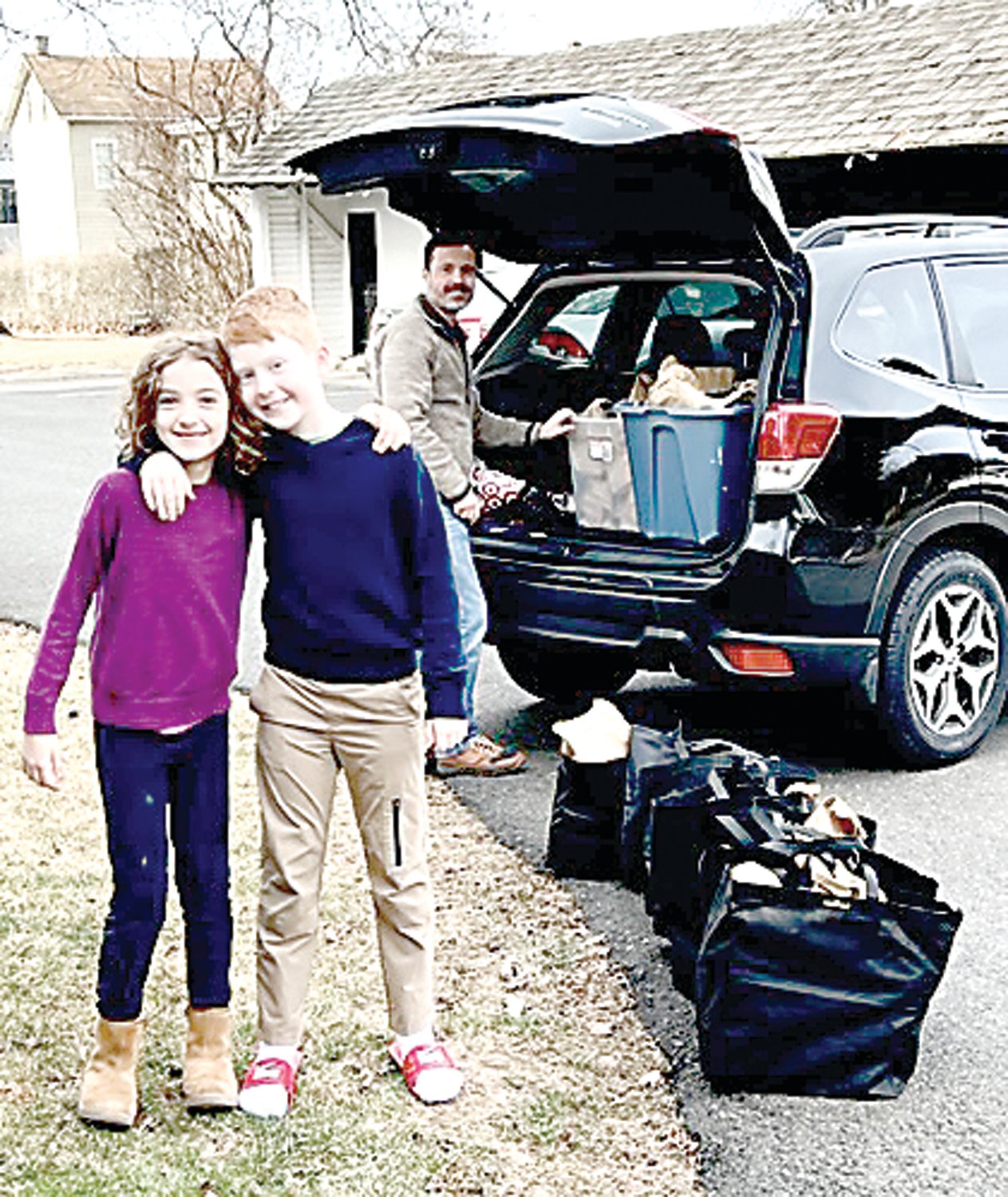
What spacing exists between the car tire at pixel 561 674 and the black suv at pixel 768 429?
80 centimetres

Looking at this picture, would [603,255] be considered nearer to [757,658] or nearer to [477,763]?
[757,658]

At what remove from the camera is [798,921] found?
3.66 m

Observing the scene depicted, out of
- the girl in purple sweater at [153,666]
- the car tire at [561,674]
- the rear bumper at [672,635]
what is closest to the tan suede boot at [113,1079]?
the girl in purple sweater at [153,666]

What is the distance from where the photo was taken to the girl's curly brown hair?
343 cm

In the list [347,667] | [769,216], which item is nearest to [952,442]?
[769,216]

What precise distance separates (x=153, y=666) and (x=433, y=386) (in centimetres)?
258

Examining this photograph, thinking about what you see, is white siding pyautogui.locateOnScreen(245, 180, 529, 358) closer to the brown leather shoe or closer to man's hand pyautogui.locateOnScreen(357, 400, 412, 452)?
the brown leather shoe

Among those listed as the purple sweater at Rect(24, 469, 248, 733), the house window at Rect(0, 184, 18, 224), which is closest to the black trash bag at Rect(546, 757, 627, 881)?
the purple sweater at Rect(24, 469, 248, 733)

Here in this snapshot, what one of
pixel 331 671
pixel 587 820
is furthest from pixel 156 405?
pixel 587 820

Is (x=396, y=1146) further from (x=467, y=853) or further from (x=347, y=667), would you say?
(x=467, y=853)

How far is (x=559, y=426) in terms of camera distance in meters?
6.12

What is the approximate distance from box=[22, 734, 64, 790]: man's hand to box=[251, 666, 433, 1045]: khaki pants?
16.9 inches

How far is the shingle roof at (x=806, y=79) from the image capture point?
17406 millimetres

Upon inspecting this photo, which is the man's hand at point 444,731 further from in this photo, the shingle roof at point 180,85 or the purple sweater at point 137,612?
the shingle roof at point 180,85
